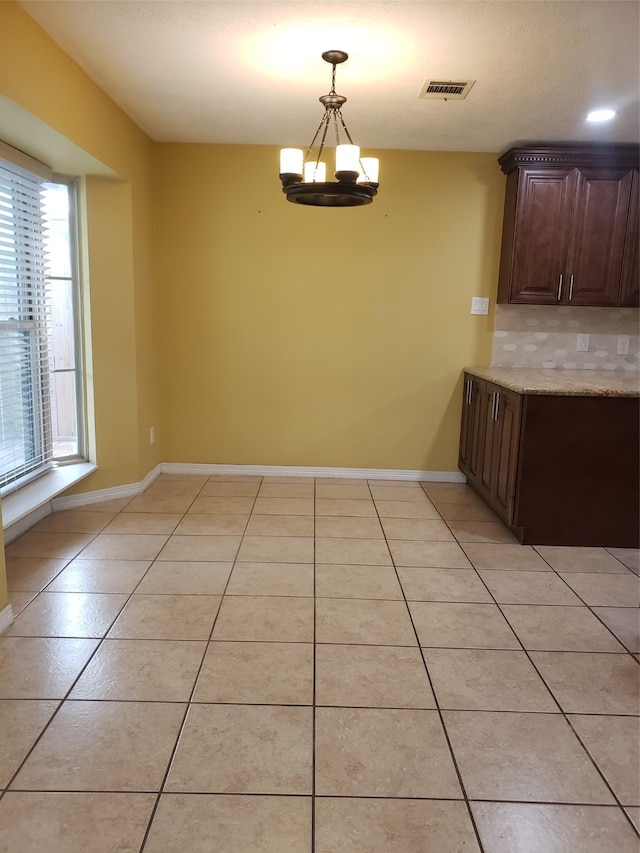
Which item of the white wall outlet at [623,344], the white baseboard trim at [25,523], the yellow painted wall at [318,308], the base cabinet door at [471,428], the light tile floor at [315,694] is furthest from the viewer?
the white wall outlet at [623,344]

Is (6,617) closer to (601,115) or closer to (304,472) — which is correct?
(304,472)

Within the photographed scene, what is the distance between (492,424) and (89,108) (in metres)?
2.82

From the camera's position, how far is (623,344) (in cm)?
439

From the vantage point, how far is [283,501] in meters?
4.07

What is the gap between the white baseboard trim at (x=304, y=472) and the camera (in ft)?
15.3

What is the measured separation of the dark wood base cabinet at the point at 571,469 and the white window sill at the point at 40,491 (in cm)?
251

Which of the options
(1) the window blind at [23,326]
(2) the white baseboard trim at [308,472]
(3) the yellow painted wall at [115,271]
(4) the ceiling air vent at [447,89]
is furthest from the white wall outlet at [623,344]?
(1) the window blind at [23,326]

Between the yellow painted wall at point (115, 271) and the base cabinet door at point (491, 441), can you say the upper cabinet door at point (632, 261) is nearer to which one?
the base cabinet door at point (491, 441)

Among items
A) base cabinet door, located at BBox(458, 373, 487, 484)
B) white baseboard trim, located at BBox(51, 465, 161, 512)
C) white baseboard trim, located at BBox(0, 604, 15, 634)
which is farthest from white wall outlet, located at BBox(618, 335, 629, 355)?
white baseboard trim, located at BBox(0, 604, 15, 634)

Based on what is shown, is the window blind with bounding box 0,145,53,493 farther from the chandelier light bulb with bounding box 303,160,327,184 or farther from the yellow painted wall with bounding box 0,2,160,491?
the chandelier light bulb with bounding box 303,160,327,184

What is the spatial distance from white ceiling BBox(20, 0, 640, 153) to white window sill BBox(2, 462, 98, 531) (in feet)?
7.04

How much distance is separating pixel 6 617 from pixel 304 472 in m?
2.55

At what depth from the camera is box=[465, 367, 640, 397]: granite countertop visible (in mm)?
3172

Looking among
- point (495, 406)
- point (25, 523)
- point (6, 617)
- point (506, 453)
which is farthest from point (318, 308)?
point (6, 617)
